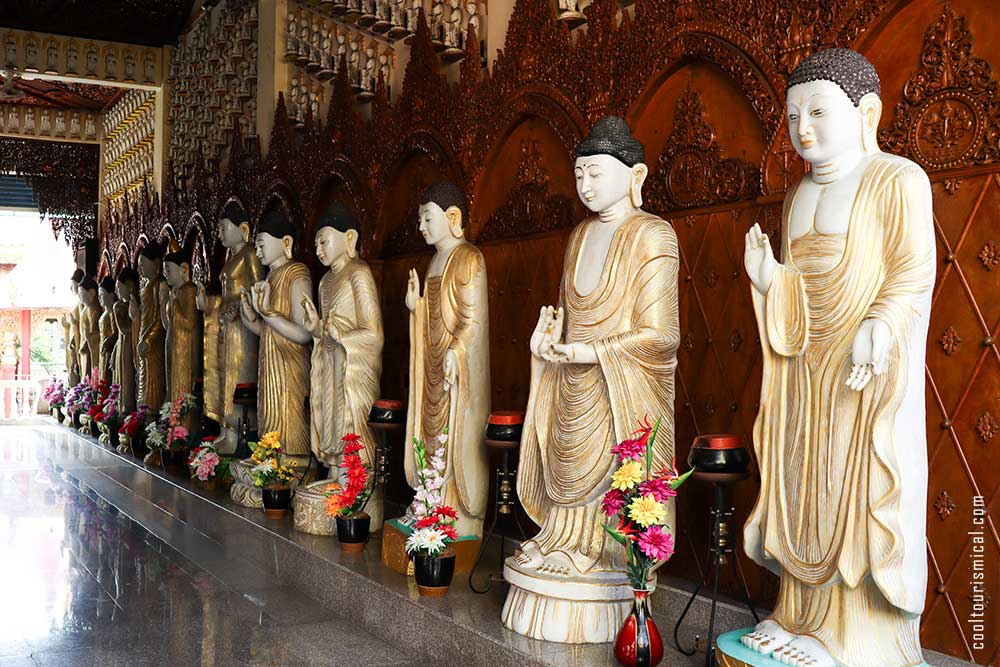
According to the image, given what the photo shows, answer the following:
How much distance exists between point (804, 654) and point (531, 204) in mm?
3164

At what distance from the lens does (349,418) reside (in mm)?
5867

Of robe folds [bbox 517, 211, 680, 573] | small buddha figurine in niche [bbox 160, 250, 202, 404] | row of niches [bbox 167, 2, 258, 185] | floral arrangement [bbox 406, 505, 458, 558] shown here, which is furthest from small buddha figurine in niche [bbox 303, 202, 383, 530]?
small buddha figurine in niche [bbox 160, 250, 202, 404]

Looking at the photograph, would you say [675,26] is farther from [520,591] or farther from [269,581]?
[269,581]

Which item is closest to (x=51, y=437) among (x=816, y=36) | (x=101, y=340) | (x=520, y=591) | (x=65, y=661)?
(x=101, y=340)

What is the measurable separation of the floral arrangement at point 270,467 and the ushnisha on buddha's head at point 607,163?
338cm

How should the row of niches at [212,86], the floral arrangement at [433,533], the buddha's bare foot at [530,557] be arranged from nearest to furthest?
the buddha's bare foot at [530,557]
the floral arrangement at [433,533]
the row of niches at [212,86]

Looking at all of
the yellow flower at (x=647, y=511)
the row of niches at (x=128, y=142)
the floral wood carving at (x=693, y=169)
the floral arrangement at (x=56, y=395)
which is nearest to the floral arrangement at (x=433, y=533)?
the yellow flower at (x=647, y=511)

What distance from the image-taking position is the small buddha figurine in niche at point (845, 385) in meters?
2.86

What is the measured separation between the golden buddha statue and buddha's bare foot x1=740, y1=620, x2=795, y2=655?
8909 mm

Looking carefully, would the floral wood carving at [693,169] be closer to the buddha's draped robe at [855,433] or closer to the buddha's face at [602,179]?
the buddha's face at [602,179]

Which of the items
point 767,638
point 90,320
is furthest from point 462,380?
point 90,320

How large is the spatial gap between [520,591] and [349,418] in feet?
7.31

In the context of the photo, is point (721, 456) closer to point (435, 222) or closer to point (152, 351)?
point (435, 222)

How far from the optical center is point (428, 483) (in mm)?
4625
